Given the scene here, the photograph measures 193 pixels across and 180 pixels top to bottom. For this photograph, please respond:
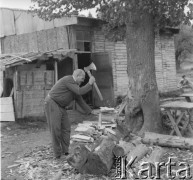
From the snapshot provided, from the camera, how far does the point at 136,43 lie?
26.4 ft

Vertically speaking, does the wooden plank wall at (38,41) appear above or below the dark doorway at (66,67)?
above

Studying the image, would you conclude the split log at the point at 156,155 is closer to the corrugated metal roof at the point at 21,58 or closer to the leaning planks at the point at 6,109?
the corrugated metal roof at the point at 21,58

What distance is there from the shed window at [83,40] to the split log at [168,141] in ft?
24.1

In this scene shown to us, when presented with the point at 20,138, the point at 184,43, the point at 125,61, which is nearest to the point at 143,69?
the point at 20,138

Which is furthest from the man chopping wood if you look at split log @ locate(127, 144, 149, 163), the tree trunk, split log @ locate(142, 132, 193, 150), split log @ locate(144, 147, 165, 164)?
the tree trunk

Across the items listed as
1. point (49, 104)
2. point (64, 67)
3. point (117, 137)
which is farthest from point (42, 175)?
point (64, 67)

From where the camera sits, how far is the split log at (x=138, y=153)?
20.2 ft

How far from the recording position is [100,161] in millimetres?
5488

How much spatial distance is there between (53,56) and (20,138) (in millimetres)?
3506

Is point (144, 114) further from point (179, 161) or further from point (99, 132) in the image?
point (179, 161)

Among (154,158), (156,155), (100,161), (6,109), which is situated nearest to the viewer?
(100,161)

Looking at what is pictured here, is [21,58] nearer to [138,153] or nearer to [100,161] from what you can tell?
[138,153]

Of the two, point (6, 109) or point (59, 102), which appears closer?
point (59, 102)

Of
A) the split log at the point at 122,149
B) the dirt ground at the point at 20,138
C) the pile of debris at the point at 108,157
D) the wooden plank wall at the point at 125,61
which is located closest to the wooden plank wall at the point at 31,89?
the dirt ground at the point at 20,138
